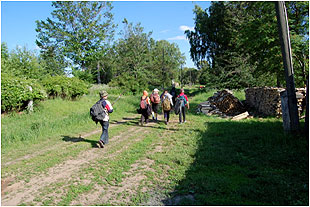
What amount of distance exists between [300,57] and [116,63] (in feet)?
104

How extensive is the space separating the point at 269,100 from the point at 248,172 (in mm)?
7486

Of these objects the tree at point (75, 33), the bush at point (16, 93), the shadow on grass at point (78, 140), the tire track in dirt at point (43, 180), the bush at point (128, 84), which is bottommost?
the tire track in dirt at point (43, 180)

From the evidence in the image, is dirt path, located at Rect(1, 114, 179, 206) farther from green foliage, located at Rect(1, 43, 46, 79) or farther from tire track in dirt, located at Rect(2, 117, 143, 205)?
green foliage, located at Rect(1, 43, 46, 79)

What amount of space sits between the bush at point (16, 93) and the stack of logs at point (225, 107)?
9683 mm

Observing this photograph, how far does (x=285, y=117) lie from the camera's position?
23.4 feet

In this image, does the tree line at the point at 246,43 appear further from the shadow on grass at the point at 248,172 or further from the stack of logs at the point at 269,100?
the shadow on grass at the point at 248,172

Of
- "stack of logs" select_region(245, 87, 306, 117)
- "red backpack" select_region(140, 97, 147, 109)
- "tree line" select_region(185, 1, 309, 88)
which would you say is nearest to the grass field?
"red backpack" select_region(140, 97, 147, 109)

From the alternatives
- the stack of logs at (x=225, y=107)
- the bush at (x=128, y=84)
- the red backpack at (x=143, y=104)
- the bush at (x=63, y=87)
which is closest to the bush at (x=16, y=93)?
the bush at (x=63, y=87)

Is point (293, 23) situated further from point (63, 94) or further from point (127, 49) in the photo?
point (127, 49)

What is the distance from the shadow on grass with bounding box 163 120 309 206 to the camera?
11.5 ft

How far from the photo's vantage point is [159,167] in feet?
16.5

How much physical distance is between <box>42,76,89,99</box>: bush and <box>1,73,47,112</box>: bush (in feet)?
9.41

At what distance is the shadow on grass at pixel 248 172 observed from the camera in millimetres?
3514

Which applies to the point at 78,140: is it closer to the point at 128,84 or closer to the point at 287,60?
the point at 287,60
